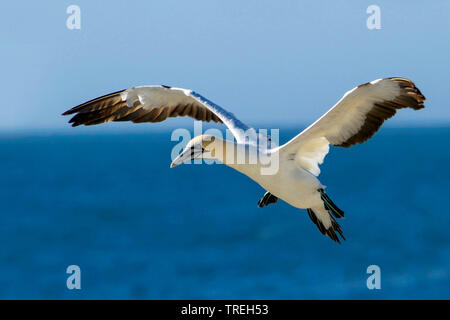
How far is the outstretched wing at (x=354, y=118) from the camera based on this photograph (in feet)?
37.8

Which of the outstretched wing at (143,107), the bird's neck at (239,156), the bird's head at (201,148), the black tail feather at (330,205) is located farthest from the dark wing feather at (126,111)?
the black tail feather at (330,205)

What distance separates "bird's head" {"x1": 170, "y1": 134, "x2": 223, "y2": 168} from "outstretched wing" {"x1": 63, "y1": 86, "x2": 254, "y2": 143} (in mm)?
Answer: 1472

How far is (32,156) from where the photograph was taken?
13362 centimetres

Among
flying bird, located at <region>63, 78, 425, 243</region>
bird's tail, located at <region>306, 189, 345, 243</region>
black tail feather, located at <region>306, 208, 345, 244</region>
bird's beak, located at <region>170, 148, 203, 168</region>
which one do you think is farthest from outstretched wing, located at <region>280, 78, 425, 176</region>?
bird's beak, located at <region>170, 148, 203, 168</region>

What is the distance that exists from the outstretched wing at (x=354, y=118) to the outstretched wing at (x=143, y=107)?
1449 mm

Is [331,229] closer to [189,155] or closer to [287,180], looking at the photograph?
[287,180]

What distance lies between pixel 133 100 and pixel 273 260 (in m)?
41.0

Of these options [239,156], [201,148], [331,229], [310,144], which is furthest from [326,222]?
[201,148]

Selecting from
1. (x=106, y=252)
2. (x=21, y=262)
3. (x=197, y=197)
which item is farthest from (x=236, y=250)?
(x=197, y=197)

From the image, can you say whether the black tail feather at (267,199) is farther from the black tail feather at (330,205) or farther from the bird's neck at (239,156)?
the bird's neck at (239,156)

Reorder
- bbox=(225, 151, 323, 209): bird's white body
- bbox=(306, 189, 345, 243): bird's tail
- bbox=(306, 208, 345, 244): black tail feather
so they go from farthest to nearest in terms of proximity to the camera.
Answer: bbox=(306, 208, 345, 244): black tail feather → bbox=(306, 189, 345, 243): bird's tail → bbox=(225, 151, 323, 209): bird's white body

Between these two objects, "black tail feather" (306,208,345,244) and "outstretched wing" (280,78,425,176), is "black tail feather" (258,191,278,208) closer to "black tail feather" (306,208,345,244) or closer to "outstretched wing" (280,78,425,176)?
"black tail feather" (306,208,345,244)

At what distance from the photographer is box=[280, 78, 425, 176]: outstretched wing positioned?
11.5 m

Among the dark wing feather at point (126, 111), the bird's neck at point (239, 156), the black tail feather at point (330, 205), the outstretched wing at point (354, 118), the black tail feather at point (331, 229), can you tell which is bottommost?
the black tail feather at point (331, 229)
